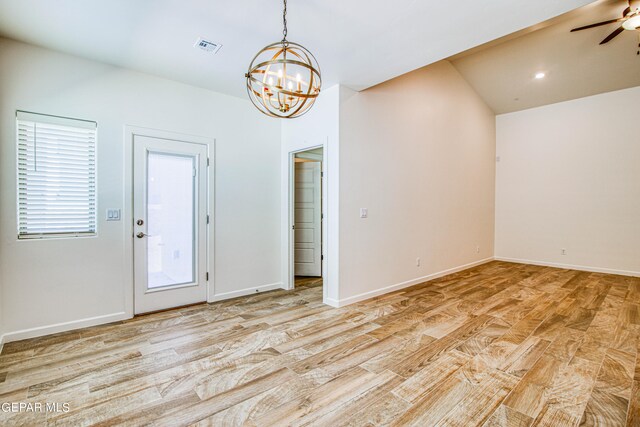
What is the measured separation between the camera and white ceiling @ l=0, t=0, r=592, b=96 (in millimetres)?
2303

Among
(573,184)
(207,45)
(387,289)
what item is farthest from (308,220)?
(573,184)

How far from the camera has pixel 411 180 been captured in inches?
188

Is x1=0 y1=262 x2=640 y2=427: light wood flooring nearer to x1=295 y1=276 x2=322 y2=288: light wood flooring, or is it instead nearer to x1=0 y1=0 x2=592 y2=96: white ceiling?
x1=295 y1=276 x2=322 y2=288: light wood flooring

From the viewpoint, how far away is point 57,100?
2932mm

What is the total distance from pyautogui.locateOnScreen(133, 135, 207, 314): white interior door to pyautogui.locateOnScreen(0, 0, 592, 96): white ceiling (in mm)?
1025

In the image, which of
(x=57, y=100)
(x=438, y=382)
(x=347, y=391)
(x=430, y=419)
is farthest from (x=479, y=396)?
(x=57, y=100)

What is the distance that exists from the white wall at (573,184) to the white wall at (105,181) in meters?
5.89

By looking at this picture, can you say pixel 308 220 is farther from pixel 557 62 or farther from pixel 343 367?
pixel 557 62

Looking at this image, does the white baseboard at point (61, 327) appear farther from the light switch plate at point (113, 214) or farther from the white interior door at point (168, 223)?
the light switch plate at point (113, 214)

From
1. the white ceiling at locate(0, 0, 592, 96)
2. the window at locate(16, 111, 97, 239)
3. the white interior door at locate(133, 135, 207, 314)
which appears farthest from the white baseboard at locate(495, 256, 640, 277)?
the window at locate(16, 111, 97, 239)

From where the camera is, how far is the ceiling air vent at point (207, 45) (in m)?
2.81

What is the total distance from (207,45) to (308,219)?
3.23 m

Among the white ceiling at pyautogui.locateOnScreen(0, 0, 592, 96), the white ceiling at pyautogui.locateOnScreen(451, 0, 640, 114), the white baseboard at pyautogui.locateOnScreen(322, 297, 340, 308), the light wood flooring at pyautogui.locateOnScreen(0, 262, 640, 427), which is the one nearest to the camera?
the light wood flooring at pyautogui.locateOnScreen(0, 262, 640, 427)

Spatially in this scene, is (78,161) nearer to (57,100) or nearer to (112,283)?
(57,100)
